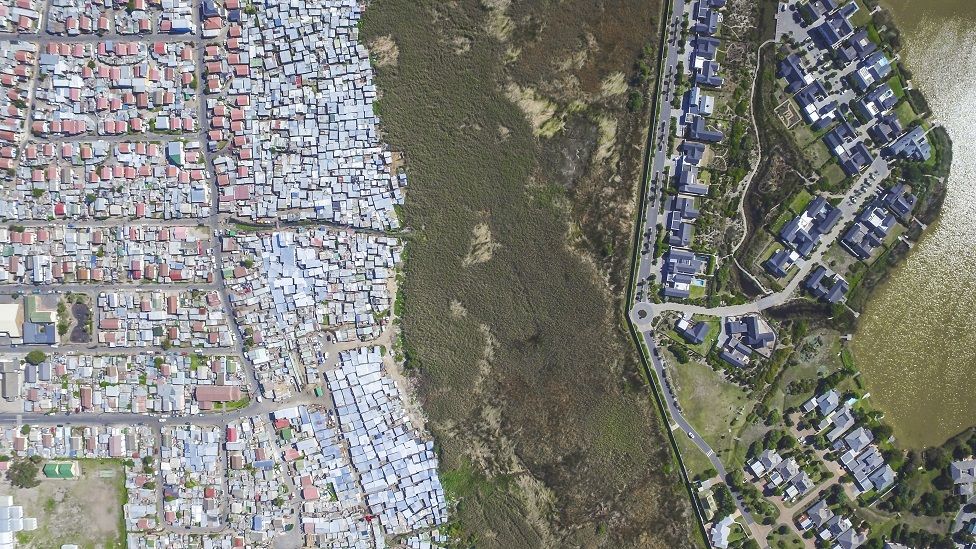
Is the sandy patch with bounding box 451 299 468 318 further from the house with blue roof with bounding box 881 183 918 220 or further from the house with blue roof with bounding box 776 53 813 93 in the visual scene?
the house with blue roof with bounding box 881 183 918 220

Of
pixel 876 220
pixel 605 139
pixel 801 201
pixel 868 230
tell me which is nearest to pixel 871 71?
pixel 801 201

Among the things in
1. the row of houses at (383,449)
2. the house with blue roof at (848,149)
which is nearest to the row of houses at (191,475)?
the row of houses at (383,449)

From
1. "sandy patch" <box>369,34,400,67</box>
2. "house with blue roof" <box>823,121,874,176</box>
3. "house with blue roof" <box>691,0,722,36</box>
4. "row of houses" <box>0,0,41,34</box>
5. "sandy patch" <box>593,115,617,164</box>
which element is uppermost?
"row of houses" <box>0,0,41,34</box>

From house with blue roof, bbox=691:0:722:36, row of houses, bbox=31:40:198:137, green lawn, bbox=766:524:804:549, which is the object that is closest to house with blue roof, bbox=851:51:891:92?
house with blue roof, bbox=691:0:722:36

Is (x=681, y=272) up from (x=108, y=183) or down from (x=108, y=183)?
down

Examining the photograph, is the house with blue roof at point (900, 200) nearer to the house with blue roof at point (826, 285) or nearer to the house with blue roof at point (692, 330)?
the house with blue roof at point (826, 285)

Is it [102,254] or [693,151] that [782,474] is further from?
[102,254]
